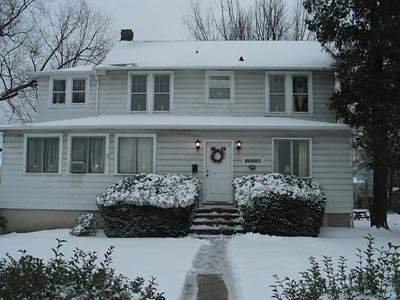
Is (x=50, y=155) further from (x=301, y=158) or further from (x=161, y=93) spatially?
(x=301, y=158)

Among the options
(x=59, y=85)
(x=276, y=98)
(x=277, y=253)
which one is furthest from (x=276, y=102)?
(x=59, y=85)

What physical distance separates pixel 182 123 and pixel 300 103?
4.60m

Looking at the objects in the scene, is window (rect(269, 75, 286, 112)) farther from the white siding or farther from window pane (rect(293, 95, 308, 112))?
the white siding

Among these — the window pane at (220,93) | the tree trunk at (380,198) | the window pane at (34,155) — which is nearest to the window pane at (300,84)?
the window pane at (220,93)

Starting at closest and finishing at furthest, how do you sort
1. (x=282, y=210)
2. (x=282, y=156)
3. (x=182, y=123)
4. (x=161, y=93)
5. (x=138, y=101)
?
1. (x=282, y=210)
2. (x=182, y=123)
3. (x=282, y=156)
4. (x=161, y=93)
5. (x=138, y=101)

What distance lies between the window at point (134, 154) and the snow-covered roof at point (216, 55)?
113 inches

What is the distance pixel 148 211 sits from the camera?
1194 cm

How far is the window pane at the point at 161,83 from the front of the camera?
15414mm

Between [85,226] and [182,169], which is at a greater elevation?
[182,169]

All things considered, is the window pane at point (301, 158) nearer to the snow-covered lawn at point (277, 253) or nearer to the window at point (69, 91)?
the snow-covered lawn at point (277, 253)

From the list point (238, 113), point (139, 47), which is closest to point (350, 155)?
point (238, 113)

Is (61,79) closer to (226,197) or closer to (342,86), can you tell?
(226,197)

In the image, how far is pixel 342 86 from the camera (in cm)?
1347

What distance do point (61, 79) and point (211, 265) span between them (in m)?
10.9
